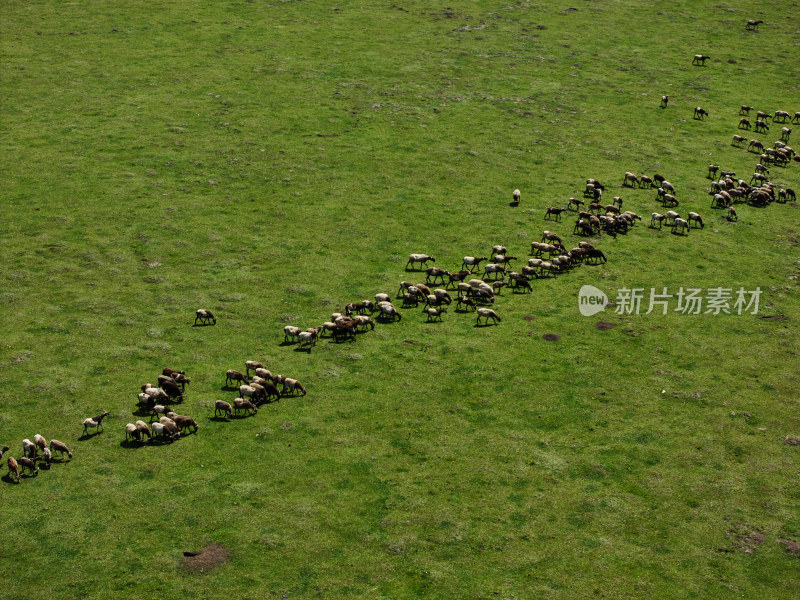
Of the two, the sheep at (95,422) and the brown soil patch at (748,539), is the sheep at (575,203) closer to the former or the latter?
the brown soil patch at (748,539)

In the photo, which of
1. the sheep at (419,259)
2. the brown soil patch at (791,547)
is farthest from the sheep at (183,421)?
the brown soil patch at (791,547)

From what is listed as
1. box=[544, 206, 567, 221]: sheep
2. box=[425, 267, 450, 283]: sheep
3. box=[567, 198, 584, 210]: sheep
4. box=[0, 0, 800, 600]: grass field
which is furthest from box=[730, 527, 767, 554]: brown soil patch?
box=[567, 198, 584, 210]: sheep

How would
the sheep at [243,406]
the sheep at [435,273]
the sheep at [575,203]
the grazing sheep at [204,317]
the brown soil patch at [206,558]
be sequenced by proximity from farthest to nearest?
1. the sheep at [575,203]
2. the sheep at [435,273]
3. the grazing sheep at [204,317]
4. the sheep at [243,406]
5. the brown soil patch at [206,558]

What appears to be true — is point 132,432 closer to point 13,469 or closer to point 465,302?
point 13,469

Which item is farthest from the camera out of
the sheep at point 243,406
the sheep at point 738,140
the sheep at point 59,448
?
the sheep at point 738,140

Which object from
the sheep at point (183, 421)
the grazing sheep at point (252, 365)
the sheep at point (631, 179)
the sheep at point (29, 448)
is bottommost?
the sheep at point (29, 448)

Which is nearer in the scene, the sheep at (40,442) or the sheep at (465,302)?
the sheep at (40,442)

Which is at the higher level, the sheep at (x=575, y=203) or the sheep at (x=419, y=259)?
the sheep at (x=575, y=203)

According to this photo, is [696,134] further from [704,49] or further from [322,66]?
[322,66]
